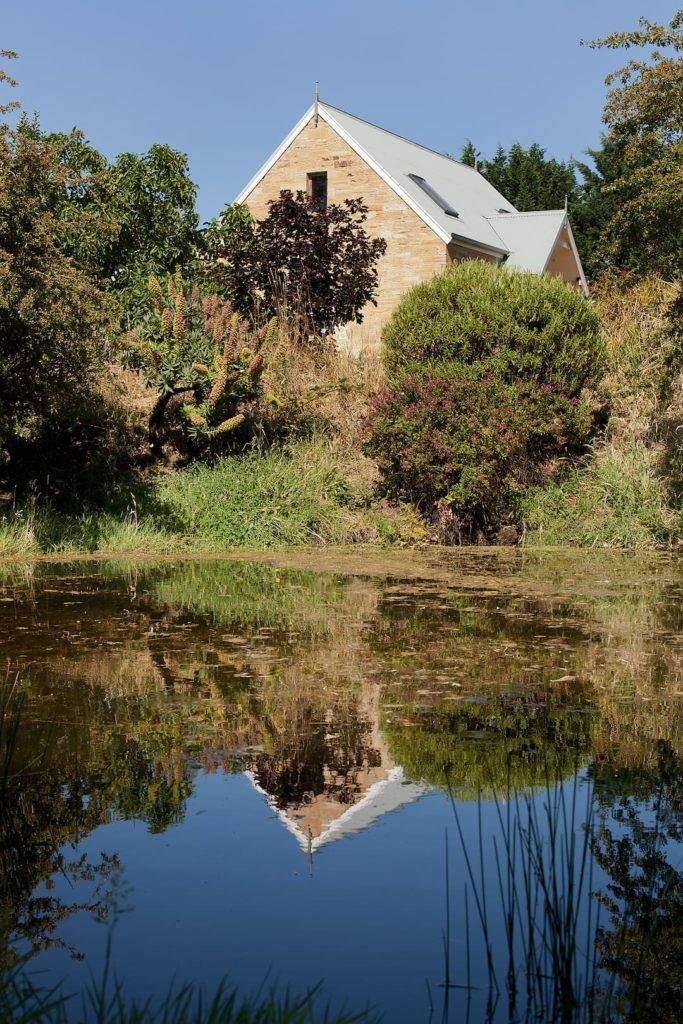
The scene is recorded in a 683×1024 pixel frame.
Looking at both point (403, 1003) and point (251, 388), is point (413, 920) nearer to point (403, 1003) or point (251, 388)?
point (403, 1003)

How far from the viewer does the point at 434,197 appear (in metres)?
32.1

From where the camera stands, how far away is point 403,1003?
3.56 metres

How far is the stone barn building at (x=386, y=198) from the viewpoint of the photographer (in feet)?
97.2

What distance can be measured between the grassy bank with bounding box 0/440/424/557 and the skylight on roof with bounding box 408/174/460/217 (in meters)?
15.8

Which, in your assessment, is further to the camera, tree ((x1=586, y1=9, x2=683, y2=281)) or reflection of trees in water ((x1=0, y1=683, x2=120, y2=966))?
tree ((x1=586, y1=9, x2=683, y2=281))

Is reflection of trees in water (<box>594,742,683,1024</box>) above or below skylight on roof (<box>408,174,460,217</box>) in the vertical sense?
below

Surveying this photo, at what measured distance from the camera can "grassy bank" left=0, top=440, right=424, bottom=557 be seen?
15.9 metres

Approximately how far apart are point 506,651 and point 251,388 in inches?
380

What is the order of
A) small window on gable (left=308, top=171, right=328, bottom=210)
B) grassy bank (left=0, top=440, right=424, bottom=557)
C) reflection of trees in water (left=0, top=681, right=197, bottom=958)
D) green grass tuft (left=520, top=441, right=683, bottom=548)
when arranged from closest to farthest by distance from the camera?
reflection of trees in water (left=0, top=681, right=197, bottom=958) → grassy bank (left=0, top=440, right=424, bottom=557) → green grass tuft (left=520, top=441, right=683, bottom=548) → small window on gable (left=308, top=171, right=328, bottom=210)

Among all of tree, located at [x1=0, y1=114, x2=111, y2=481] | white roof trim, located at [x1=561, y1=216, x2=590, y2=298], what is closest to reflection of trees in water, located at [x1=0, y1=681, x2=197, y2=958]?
tree, located at [x1=0, y1=114, x2=111, y2=481]

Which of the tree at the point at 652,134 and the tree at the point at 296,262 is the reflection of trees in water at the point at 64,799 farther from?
the tree at the point at 296,262

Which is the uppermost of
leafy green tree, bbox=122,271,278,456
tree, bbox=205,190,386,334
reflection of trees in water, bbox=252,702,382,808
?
tree, bbox=205,190,386,334

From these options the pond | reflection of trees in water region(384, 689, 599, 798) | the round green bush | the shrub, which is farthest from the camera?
the round green bush

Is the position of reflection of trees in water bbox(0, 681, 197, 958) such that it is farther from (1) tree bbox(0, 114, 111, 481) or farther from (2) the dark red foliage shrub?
(2) the dark red foliage shrub
